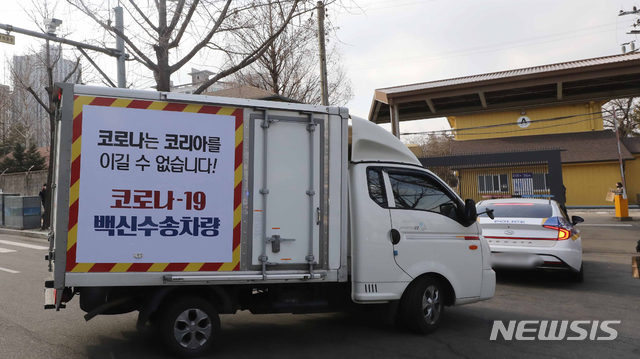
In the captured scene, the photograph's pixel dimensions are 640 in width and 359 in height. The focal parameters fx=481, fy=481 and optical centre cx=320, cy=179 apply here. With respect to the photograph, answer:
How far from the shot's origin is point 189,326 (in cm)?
461

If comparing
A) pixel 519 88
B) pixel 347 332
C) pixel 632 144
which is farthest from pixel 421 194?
pixel 632 144

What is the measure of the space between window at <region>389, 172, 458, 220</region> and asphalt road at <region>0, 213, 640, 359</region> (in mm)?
1444

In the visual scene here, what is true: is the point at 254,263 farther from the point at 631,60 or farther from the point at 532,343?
the point at 631,60

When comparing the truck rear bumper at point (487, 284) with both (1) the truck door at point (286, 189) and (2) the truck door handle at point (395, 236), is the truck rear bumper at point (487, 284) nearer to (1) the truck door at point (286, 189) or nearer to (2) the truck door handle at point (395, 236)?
(2) the truck door handle at point (395, 236)

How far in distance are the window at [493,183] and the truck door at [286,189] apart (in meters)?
16.9

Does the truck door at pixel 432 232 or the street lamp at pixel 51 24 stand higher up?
the street lamp at pixel 51 24

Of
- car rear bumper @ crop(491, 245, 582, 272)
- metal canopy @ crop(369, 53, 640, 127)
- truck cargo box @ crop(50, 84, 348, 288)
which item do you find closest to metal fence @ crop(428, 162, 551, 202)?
metal canopy @ crop(369, 53, 640, 127)

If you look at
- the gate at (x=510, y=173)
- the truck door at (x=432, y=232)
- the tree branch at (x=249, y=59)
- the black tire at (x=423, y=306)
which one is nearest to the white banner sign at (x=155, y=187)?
the truck door at (x=432, y=232)

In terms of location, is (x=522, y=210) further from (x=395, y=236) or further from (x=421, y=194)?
(x=395, y=236)

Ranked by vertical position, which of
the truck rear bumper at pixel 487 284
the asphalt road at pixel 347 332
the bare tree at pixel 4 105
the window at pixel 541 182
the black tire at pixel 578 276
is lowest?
the asphalt road at pixel 347 332

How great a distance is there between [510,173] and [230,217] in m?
16.8

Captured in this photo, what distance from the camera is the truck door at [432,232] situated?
5410mm

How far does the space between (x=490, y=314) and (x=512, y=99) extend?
2146cm

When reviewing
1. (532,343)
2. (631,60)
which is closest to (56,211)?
(532,343)
